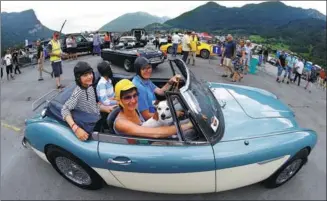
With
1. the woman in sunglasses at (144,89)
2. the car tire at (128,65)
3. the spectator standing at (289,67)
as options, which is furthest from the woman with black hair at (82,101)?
the spectator standing at (289,67)

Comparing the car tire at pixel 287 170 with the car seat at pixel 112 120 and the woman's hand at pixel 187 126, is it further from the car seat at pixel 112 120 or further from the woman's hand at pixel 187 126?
the car seat at pixel 112 120

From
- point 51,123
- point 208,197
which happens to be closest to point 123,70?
point 51,123

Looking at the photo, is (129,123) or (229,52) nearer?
(129,123)

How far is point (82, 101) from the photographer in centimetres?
313

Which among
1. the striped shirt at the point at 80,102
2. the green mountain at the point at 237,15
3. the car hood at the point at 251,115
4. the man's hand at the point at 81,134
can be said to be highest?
the green mountain at the point at 237,15

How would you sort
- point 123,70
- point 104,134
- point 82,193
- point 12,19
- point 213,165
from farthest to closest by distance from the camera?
point 12,19 → point 123,70 → point 82,193 → point 104,134 → point 213,165

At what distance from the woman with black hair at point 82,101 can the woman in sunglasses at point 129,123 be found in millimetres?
406

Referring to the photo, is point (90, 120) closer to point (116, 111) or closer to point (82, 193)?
point (116, 111)

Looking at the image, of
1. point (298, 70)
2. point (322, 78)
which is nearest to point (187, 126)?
point (298, 70)

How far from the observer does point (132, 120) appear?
294cm

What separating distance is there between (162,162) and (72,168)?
1332mm

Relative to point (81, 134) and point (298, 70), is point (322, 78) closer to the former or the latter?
point (298, 70)

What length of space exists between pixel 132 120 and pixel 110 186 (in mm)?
1014

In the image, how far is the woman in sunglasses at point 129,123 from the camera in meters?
2.74
